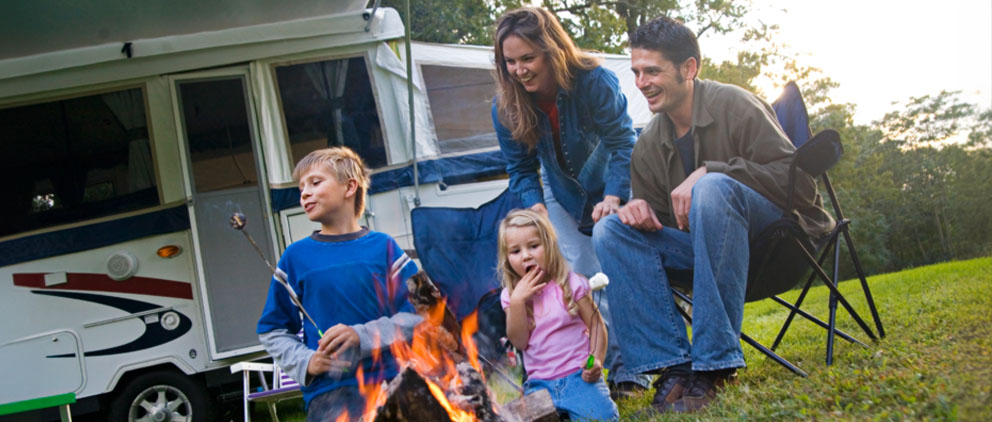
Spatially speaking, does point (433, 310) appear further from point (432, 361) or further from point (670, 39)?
point (670, 39)

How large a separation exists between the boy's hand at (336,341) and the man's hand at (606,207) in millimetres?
997

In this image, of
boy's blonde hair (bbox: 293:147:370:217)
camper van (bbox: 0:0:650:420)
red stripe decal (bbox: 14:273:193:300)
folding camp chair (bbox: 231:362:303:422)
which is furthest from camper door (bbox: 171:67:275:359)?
boy's blonde hair (bbox: 293:147:370:217)

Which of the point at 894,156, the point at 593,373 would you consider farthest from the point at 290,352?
the point at 894,156

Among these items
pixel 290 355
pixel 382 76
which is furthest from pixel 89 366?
pixel 382 76

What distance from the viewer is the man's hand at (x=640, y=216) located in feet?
9.10

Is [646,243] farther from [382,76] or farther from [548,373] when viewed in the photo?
[382,76]

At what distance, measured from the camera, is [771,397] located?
228 centimetres

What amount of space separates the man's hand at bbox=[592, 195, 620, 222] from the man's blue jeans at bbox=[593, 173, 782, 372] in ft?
0.63

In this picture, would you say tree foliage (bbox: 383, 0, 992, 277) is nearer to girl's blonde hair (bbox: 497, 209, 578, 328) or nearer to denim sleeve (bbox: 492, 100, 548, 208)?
denim sleeve (bbox: 492, 100, 548, 208)

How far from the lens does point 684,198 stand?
107 inches

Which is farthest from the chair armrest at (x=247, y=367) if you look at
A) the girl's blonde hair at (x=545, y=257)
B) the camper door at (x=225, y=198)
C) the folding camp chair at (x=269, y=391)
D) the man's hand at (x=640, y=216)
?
the man's hand at (x=640, y=216)

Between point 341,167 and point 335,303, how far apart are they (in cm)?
52

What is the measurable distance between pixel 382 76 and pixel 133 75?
3.83 ft

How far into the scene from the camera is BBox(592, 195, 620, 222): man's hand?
3.01m
